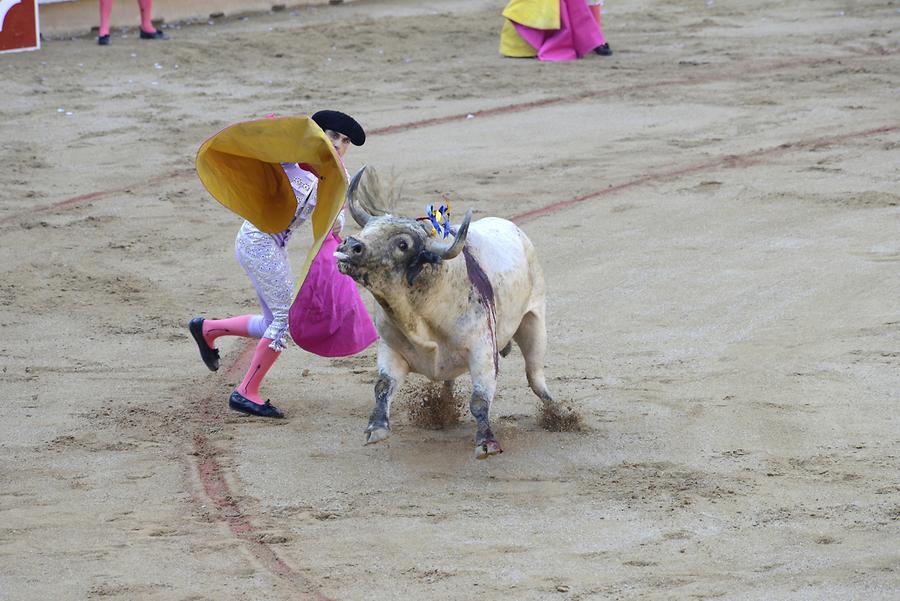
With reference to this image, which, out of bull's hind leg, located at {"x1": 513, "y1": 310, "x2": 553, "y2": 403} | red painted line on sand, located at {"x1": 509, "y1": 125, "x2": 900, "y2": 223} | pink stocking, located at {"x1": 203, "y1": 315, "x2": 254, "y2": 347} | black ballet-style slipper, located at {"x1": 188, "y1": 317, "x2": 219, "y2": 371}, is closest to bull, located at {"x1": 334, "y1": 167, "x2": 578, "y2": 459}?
bull's hind leg, located at {"x1": 513, "y1": 310, "x2": 553, "y2": 403}

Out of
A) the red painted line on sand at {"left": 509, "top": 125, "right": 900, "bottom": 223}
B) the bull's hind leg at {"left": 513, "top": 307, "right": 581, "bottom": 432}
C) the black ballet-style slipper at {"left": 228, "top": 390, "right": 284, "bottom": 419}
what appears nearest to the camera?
the bull's hind leg at {"left": 513, "top": 307, "right": 581, "bottom": 432}

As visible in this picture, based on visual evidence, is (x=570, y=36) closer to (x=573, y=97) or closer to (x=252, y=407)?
(x=573, y=97)

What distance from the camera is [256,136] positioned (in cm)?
640

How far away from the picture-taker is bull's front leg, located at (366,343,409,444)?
6.07 metres

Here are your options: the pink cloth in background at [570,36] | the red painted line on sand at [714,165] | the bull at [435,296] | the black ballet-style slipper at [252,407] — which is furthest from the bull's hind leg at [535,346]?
the pink cloth in background at [570,36]

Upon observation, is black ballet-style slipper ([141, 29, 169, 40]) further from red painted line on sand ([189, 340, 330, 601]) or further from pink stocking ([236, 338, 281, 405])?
pink stocking ([236, 338, 281, 405])

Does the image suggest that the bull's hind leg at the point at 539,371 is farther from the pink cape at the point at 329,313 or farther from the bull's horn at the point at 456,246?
the bull's horn at the point at 456,246

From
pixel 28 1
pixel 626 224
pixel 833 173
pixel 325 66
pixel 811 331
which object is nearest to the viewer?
pixel 811 331

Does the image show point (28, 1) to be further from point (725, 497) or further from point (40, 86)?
point (725, 497)

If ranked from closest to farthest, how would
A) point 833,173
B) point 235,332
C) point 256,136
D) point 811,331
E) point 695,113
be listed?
1. point 256,136
2. point 235,332
3. point 811,331
4. point 833,173
5. point 695,113

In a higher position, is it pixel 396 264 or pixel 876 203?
pixel 396 264

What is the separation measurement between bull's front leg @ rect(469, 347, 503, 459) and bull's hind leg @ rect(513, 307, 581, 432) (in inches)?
24.6

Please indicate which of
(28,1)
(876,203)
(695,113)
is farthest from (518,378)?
(28,1)

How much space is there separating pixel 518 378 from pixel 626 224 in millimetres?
2961
